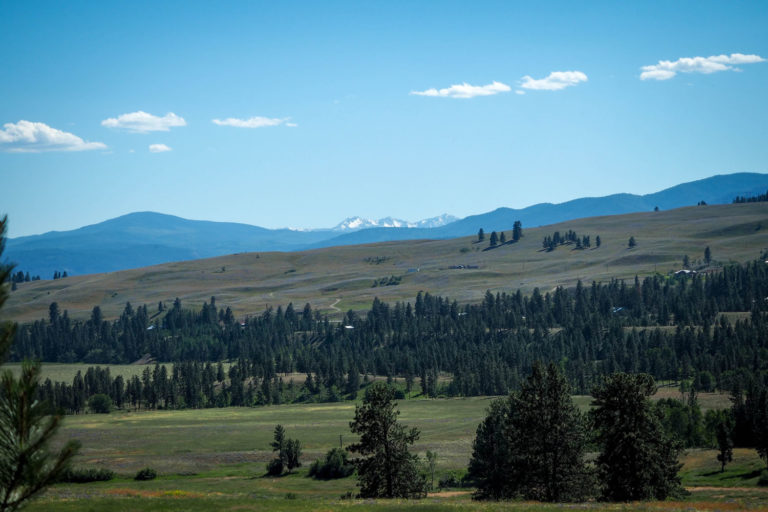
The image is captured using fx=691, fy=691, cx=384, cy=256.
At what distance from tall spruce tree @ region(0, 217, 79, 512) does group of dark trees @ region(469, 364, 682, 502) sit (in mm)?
45512

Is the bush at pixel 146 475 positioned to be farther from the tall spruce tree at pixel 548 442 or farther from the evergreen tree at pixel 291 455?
the tall spruce tree at pixel 548 442

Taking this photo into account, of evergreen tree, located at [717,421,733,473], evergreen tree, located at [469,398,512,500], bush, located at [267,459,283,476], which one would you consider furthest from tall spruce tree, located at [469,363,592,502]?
bush, located at [267,459,283,476]

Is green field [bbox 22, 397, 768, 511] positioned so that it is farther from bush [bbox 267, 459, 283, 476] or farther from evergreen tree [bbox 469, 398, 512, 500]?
evergreen tree [bbox 469, 398, 512, 500]

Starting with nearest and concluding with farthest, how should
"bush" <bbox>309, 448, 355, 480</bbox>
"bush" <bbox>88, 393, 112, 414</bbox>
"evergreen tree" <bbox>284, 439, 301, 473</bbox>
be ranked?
1. "bush" <bbox>309, 448, 355, 480</bbox>
2. "evergreen tree" <bbox>284, 439, 301, 473</bbox>
3. "bush" <bbox>88, 393, 112, 414</bbox>

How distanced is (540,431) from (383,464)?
47.9 feet

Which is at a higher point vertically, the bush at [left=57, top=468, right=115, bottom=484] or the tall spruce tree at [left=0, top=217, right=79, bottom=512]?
the tall spruce tree at [left=0, top=217, right=79, bottom=512]

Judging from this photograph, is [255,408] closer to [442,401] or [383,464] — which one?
[442,401]

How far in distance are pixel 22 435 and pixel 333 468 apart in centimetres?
9738

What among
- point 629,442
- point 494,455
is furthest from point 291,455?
point 629,442

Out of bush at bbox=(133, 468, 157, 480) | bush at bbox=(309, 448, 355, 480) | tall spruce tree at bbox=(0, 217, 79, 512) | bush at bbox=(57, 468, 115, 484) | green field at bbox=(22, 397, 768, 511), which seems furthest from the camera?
bush at bbox=(309, 448, 355, 480)

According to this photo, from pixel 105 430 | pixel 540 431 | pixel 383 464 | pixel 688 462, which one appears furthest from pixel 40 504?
pixel 105 430

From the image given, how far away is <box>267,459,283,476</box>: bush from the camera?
112750 mm

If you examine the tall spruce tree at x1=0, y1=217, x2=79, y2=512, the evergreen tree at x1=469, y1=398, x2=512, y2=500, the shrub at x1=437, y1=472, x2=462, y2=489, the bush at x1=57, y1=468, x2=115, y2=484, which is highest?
the tall spruce tree at x1=0, y1=217, x2=79, y2=512

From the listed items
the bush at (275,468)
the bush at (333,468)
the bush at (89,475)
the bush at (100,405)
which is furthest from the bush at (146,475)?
the bush at (100,405)
